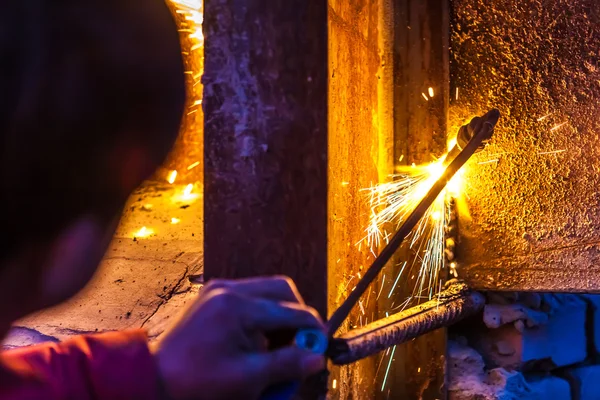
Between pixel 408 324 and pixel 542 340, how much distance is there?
2.52ft

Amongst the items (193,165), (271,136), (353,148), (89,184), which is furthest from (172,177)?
(89,184)

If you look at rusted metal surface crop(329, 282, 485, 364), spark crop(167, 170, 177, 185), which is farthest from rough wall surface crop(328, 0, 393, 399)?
spark crop(167, 170, 177, 185)

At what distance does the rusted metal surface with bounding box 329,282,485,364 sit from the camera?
1.18 m

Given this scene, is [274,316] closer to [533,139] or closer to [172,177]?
[533,139]

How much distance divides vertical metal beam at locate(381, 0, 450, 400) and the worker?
118cm

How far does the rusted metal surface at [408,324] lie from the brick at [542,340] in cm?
16

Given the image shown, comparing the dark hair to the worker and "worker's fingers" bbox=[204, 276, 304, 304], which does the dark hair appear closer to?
the worker

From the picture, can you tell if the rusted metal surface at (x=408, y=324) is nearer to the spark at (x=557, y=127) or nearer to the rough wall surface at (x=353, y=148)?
the rough wall surface at (x=353, y=148)

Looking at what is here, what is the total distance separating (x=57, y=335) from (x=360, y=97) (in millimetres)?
1378

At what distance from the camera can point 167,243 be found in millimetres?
2436

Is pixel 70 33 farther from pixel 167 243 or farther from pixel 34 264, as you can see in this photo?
pixel 167 243

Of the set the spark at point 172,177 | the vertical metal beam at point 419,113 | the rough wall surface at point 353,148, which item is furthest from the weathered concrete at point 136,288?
the vertical metal beam at point 419,113

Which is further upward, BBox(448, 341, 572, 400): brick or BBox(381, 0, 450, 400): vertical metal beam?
BBox(381, 0, 450, 400): vertical metal beam

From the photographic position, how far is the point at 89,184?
624 mm
